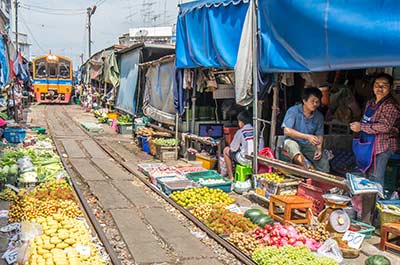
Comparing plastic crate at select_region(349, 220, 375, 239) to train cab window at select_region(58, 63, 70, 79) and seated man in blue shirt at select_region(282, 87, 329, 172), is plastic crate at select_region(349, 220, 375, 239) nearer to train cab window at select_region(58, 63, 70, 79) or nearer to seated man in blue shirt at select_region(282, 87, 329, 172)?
seated man in blue shirt at select_region(282, 87, 329, 172)

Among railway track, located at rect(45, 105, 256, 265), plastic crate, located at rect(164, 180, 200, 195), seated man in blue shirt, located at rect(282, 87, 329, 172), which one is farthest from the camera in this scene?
plastic crate, located at rect(164, 180, 200, 195)

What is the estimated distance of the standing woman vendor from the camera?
230 inches

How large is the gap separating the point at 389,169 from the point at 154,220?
372cm

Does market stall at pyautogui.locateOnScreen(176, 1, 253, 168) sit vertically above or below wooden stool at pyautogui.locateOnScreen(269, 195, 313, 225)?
above

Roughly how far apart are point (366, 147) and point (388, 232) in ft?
4.27

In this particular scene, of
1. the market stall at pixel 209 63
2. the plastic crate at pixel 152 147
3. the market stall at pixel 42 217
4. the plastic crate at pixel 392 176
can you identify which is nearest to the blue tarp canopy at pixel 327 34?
the market stall at pixel 209 63

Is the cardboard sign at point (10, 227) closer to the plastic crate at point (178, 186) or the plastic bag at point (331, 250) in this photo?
the plastic crate at point (178, 186)

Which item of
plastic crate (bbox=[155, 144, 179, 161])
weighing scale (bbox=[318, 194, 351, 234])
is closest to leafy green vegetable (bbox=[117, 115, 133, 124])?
plastic crate (bbox=[155, 144, 179, 161])

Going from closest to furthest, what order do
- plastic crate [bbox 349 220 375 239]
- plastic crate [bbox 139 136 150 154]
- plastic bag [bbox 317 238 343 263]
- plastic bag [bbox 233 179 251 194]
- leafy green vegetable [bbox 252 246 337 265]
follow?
leafy green vegetable [bbox 252 246 337 265], plastic bag [bbox 317 238 343 263], plastic crate [bbox 349 220 375 239], plastic bag [bbox 233 179 251 194], plastic crate [bbox 139 136 150 154]

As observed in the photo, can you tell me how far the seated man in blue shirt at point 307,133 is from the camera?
7039 mm

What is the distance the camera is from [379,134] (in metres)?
5.93

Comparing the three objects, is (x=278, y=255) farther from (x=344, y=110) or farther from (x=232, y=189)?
(x=344, y=110)

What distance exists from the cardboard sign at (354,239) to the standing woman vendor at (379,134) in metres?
0.65

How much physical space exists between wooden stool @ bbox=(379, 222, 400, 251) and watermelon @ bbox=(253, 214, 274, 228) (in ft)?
4.64
